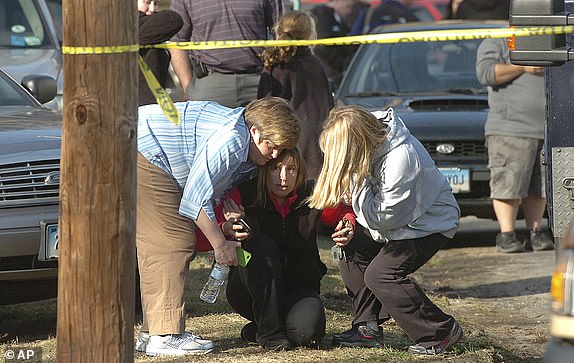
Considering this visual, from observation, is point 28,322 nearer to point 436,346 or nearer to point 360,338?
point 360,338

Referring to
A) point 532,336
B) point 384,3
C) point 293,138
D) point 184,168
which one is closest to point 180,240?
point 184,168

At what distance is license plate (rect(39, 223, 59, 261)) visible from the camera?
5992mm

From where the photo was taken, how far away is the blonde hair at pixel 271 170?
18.6ft

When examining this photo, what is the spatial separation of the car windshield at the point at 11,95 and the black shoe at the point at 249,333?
7.93 ft

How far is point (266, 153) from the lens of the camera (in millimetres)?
5484

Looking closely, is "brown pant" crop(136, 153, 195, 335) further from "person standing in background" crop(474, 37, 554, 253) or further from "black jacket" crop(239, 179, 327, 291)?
Answer: "person standing in background" crop(474, 37, 554, 253)

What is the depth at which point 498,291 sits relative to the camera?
7957 millimetres

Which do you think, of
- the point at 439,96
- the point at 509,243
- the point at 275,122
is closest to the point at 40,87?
the point at 275,122

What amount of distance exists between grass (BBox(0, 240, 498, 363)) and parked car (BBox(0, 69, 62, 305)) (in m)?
0.30

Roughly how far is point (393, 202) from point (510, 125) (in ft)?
12.5

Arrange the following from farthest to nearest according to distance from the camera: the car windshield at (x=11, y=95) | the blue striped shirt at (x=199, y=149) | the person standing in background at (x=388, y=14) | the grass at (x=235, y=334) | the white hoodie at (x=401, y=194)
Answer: the person standing in background at (x=388, y=14) < the car windshield at (x=11, y=95) < the grass at (x=235, y=334) < the white hoodie at (x=401, y=194) < the blue striped shirt at (x=199, y=149)

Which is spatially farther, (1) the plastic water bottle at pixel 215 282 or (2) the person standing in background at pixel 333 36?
(2) the person standing in background at pixel 333 36

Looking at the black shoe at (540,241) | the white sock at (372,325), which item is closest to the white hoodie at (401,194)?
the white sock at (372,325)

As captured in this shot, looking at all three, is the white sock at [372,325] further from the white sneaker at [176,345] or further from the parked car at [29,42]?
the parked car at [29,42]
